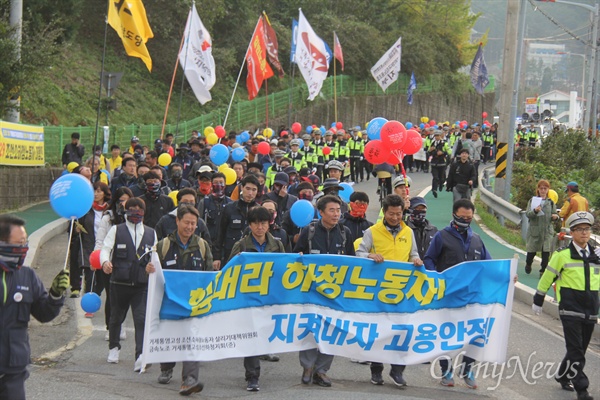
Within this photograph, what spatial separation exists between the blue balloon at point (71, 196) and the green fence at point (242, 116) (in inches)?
544

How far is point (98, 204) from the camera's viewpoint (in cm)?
1216

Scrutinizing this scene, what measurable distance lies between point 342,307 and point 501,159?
15.0 m

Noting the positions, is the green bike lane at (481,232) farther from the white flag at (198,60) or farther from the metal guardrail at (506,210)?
the white flag at (198,60)

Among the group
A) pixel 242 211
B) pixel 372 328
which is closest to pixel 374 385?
pixel 372 328

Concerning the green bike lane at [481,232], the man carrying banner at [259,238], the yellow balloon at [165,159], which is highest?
the yellow balloon at [165,159]

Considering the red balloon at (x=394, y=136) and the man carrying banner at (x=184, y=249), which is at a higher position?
the red balloon at (x=394, y=136)

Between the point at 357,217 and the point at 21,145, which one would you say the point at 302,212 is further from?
the point at 21,145

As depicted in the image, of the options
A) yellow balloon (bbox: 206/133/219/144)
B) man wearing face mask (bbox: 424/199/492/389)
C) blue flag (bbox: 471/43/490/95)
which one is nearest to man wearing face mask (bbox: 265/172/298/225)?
man wearing face mask (bbox: 424/199/492/389)

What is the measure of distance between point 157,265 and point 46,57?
42.9 ft

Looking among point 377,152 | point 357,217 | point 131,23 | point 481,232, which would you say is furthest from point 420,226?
point 481,232

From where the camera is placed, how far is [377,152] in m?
14.4

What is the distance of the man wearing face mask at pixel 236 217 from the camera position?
11414mm

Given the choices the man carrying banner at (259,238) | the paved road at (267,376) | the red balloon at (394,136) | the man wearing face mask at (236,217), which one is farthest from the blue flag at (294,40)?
the man carrying banner at (259,238)

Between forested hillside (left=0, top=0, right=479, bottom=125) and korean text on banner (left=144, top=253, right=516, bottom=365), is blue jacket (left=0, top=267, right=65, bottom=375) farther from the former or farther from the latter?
forested hillside (left=0, top=0, right=479, bottom=125)
